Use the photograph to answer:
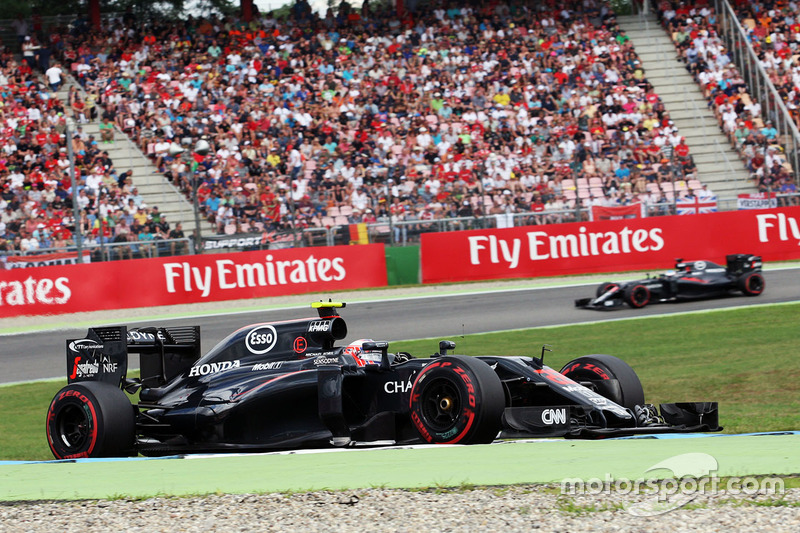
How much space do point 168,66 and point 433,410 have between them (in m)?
23.8

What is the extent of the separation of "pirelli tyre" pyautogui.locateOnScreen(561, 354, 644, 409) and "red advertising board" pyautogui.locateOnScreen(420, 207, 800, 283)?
15838 mm

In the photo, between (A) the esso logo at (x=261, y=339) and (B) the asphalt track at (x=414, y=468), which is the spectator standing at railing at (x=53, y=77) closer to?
(A) the esso logo at (x=261, y=339)

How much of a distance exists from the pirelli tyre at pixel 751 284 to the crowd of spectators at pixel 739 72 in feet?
→ 25.8

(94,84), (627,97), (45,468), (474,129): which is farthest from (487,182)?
(45,468)

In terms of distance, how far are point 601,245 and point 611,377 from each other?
662 inches

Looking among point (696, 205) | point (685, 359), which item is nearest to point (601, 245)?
point (696, 205)

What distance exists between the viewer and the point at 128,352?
32.8ft

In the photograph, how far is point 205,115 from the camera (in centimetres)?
2819

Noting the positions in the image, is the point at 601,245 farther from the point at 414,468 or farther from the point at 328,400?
the point at 414,468

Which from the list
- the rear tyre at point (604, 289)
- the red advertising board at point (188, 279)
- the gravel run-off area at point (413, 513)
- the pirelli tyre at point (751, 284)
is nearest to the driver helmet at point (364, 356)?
the gravel run-off area at point (413, 513)

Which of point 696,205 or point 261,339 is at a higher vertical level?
point 696,205

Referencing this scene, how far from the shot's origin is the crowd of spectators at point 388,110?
2622cm

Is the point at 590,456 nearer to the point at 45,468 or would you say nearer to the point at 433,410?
the point at 433,410

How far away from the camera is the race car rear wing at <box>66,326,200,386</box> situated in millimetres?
9680
